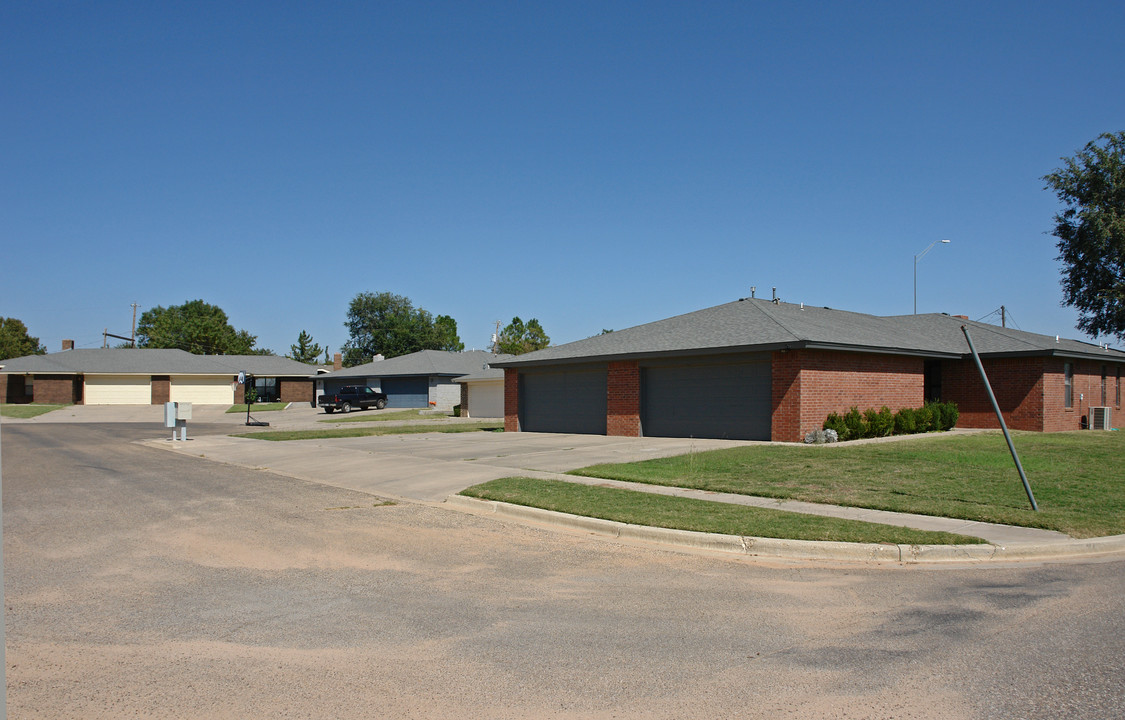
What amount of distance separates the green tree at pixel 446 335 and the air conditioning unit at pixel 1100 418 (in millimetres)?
88663

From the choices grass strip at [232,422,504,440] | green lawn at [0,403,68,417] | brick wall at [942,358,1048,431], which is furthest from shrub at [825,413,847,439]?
green lawn at [0,403,68,417]

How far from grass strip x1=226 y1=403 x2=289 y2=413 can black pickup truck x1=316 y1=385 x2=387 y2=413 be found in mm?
5802

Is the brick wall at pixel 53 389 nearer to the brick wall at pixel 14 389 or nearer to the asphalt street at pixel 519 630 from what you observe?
the brick wall at pixel 14 389

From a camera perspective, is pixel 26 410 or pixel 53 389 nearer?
pixel 26 410

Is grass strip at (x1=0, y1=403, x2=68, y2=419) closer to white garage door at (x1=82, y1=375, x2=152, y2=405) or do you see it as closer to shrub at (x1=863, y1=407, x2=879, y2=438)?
white garage door at (x1=82, y1=375, x2=152, y2=405)

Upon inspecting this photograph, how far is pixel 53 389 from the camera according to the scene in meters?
60.0

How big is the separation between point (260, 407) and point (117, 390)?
1153 cm

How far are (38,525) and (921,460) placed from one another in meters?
15.7

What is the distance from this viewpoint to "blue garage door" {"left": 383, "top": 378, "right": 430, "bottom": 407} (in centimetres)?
5800

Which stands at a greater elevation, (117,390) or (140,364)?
(140,364)

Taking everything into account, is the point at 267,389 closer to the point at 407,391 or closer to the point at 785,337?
the point at 407,391

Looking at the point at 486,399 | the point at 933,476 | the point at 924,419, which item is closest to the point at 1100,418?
the point at 924,419

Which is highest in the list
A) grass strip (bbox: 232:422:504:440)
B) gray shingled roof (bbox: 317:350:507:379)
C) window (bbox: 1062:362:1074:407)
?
gray shingled roof (bbox: 317:350:507:379)

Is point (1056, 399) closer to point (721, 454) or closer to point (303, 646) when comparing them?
point (721, 454)
